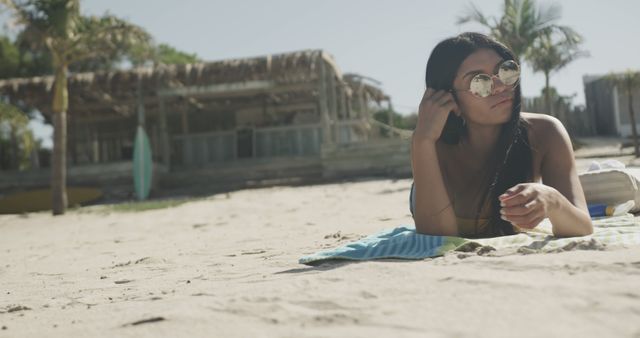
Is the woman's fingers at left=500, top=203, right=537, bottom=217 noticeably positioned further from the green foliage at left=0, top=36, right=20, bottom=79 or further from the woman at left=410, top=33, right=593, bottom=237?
the green foliage at left=0, top=36, right=20, bottom=79

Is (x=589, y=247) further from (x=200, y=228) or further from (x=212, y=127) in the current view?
(x=212, y=127)

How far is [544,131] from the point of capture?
2527 millimetres

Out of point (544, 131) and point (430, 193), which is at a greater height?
point (544, 131)

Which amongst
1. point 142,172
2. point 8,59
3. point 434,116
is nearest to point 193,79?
point 142,172

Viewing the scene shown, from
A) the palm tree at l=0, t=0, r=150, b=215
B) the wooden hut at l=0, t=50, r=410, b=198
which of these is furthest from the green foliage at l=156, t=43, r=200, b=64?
the palm tree at l=0, t=0, r=150, b=215

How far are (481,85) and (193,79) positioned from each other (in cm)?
1277

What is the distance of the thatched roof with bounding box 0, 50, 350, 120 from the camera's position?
44.5 ft

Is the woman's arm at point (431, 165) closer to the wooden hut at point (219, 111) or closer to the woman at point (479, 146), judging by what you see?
the woman at point (479, 146)

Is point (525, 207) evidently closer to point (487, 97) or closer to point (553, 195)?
point (553, 195)

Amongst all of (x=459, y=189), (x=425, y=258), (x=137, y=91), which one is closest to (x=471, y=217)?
(x=459, y=189)

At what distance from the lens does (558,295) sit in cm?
142

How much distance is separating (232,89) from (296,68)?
2194 millimetres

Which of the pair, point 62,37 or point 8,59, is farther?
point 8,59

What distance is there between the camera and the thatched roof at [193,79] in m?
13.6
